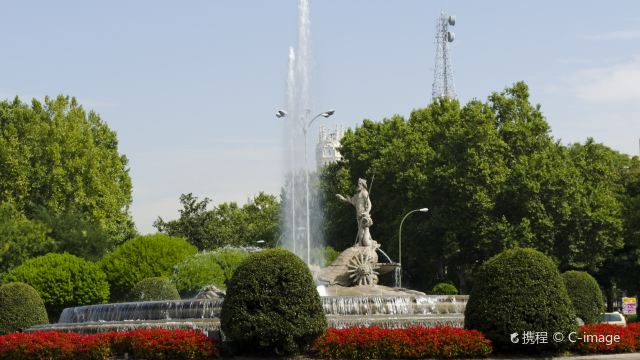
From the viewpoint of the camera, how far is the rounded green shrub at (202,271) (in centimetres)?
5978

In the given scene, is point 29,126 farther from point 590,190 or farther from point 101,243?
point 590,190

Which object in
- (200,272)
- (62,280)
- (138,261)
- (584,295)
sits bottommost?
(584,295)

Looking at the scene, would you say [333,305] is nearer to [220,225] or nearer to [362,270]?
[362,270]

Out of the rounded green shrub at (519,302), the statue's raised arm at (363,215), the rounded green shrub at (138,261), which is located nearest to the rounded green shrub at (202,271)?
the rounded green shrub at (138,261)

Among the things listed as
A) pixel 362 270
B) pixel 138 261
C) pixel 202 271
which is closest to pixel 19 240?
pixel 138 261

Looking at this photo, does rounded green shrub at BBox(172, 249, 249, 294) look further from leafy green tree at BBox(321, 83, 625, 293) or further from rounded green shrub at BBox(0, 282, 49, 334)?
rounded green shrub at BBox(0, 282, 49, 334)

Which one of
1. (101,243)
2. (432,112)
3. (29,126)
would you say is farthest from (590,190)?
(29,126)

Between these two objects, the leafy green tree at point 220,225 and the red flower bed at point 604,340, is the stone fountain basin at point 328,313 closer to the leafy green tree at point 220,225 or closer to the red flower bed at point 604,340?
the red flower bed at point 604,340

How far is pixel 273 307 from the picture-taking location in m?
23.7

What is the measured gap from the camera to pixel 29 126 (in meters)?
70.2

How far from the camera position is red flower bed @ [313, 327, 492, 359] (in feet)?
77.9

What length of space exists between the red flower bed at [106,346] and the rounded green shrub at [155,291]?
2175 centimetres

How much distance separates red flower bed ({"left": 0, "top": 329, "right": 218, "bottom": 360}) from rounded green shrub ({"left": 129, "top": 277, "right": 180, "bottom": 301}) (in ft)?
71.4

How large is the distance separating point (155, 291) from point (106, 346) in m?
23.2
